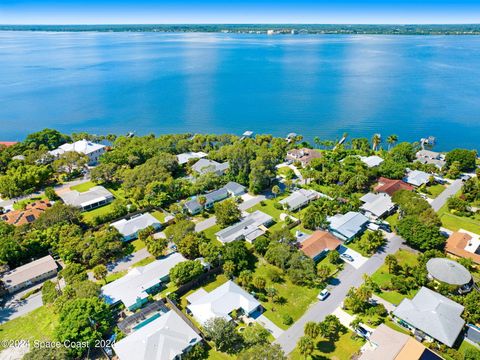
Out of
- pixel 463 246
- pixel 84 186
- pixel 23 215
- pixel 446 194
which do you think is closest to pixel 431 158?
pixel 446 194

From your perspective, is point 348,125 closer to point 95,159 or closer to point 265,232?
point 265,232

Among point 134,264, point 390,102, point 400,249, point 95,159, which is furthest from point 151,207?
point 390,102

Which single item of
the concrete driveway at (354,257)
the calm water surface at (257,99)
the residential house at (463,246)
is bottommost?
the concrete driveway at (354,257)

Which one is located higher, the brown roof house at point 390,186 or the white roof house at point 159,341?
the brown roof house at point 390,186

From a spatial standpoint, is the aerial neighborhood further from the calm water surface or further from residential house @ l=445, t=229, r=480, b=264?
the calm water surface

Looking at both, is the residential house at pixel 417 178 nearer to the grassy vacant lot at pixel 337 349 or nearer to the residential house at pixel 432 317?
the residential house at pixel 432 317

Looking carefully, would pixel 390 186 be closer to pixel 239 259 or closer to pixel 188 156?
pixel 239 259

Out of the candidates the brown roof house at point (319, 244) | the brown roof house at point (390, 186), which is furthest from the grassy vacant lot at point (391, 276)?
the brown roof house at point (390, 186)

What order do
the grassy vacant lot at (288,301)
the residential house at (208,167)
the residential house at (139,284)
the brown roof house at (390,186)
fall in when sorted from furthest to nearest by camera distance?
the residential house at (208,167), the brown roof house at (390,186), the residential house at (139,284), the grassy vacant lot at (288,301)
